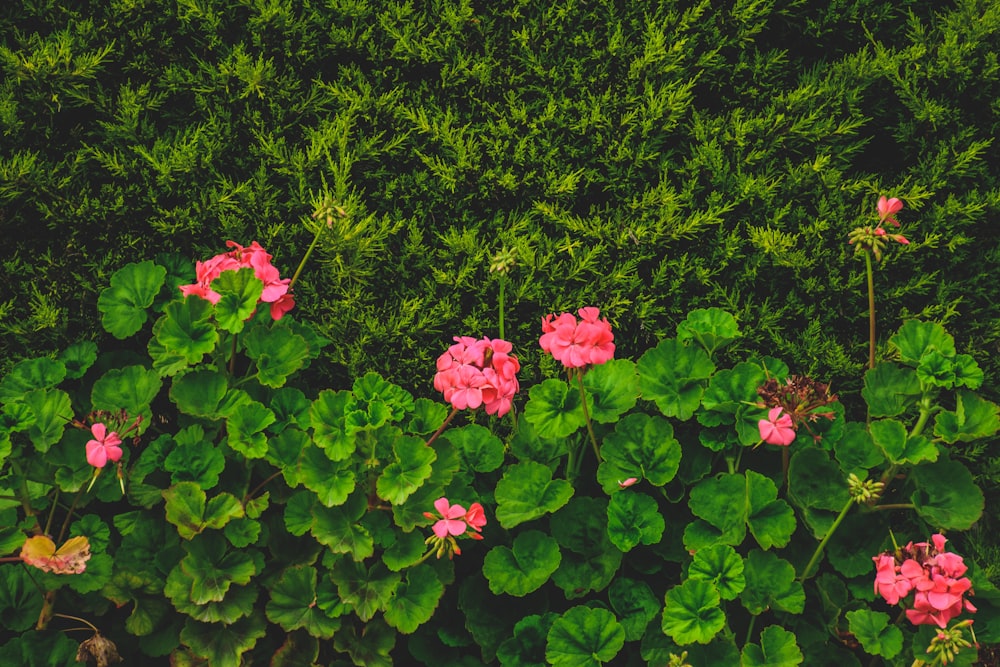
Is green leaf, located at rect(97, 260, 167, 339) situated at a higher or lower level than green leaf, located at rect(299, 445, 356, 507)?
higher

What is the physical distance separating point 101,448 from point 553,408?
3.19ft

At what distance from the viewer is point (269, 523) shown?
80.4 inches

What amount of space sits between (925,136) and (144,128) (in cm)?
214

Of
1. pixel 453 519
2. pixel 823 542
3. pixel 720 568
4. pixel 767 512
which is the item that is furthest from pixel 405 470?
pixel 823 542

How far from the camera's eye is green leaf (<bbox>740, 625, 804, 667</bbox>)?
1.80m

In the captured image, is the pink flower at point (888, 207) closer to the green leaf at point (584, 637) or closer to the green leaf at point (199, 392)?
the green leaf at point (584, 637)

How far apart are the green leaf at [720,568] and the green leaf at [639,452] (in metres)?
0.20

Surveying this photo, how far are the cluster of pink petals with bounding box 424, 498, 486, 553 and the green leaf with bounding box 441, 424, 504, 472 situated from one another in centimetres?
29

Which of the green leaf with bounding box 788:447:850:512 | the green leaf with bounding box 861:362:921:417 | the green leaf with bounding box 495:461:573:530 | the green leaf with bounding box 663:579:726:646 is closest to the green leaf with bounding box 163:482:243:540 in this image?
the green leaf with bounding box 495:461:573:530

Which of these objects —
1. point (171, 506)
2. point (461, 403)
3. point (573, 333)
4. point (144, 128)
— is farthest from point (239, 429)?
point (144, 128)

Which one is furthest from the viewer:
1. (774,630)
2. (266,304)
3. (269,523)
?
(266,304)

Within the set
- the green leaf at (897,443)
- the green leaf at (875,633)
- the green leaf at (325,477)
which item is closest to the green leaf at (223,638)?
the green leaf at (325,477)

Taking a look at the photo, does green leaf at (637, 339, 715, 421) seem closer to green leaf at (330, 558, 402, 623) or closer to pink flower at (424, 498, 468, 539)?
pink flower at (424, 498, 468, 539)

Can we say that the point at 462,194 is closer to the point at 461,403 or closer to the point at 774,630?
the point at 461,403
